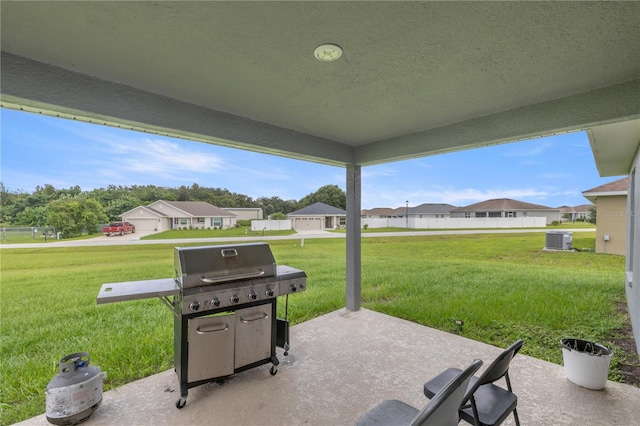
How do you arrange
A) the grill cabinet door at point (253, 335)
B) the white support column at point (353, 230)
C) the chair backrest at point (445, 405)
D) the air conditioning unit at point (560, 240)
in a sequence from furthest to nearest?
1. the air conditioning unit at point (560, 240)
2. the white support column at point (353, 230)
3. the grill cabinet door at point (253, 335)
4. the chair backrest at point (445, 405)

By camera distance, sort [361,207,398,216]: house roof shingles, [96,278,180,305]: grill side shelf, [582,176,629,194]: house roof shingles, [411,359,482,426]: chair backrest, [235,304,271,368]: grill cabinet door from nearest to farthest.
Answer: [411,359,482,426]: chair backrest
[96,278,180,305]: grill side shelf
[235,304,271,368]: grill cabinet door
[582,176,629,194]: house roof shingles
[361,207,398,216]: house roof shingles

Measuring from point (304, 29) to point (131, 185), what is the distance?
355cm

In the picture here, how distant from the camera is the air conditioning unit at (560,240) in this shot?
7.22m

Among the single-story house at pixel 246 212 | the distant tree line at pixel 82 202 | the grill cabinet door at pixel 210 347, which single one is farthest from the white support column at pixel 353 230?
the grill cabinet door at pixel 210 347

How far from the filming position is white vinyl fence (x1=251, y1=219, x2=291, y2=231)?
Result: 475cm

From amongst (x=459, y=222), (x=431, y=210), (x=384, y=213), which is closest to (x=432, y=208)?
(x=431, y=210)

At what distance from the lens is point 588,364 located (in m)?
2.48

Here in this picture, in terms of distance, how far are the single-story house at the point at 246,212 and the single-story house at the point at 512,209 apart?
5724 millimetres

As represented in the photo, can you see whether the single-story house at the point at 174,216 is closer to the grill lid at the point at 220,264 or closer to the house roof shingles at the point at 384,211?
the grill lid at the point at 220,264

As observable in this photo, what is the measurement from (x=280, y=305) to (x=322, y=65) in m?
4.11

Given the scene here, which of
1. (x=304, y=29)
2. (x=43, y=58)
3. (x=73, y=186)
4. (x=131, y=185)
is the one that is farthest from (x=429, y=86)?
(x=73, y=186)

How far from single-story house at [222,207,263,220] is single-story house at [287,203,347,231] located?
0.73m

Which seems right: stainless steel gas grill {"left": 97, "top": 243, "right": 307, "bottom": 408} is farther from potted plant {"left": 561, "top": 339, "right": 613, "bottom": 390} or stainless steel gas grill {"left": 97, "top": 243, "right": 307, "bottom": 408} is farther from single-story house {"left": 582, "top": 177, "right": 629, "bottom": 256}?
single-story house {"left": 582, "top": 177, "right": 629, "bottom": 256}

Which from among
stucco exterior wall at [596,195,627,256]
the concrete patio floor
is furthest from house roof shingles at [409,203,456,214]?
the concrete patio floor
